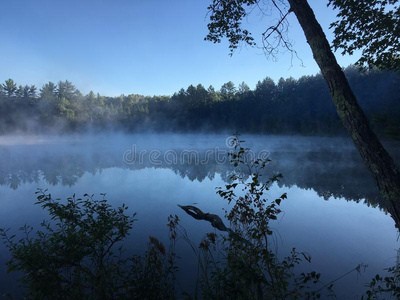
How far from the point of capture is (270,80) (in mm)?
60312

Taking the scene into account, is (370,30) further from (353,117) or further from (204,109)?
(204,109)

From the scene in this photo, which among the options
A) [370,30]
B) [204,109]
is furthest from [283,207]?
[204,109]

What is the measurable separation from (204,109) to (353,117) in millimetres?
62958

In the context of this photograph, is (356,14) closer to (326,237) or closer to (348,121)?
(348,121)

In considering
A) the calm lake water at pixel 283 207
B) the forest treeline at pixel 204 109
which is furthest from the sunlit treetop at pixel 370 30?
the forest treeline at pixel 204 109

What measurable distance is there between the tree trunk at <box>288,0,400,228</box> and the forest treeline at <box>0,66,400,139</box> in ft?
132

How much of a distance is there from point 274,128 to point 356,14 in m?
47.8

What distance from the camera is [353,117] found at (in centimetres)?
237

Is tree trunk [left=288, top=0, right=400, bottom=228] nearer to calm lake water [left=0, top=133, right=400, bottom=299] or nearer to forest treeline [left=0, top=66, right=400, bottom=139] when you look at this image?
calm lake water [left=0, top=133, right=400, bottom=299]

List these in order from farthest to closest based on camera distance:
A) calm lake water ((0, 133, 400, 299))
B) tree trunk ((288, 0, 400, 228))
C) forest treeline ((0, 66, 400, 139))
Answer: forest treeline ((0, 66, 400, 139)), calm lake water ((0, 133, 400, 299)), tree trunk ((288, 0, 400, 228))

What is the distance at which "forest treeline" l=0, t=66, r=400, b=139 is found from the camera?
43.4m

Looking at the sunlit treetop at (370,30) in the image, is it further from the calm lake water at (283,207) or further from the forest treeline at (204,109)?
the forest treeline at (204,109)

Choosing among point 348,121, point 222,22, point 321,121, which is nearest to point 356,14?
point 222,22

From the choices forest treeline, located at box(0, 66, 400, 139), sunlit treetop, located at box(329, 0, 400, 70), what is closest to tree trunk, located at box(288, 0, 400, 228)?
sunlit treetop, located at box(329, 0, 400, 70)
